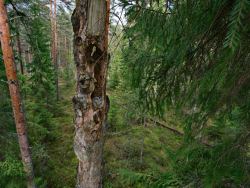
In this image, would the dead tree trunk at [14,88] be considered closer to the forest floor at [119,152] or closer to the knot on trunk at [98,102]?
the forest floor at [119,152]

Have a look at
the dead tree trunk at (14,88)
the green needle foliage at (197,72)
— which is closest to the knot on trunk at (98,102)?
the green needle foliage at (197,72)

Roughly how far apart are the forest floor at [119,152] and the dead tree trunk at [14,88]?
2.22m

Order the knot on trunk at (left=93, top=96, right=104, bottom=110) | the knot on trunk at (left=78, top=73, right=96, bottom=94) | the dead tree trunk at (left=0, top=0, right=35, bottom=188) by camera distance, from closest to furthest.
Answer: the knot on trunk at (left=78, top=73, right=96, bottom=94) → the knot on trunk at (left=93, top=96, right=104, bottom=110) → the dead tree trunk at (left=0, top=0, right=35, bottom=188)

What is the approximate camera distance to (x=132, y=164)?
9.40 m

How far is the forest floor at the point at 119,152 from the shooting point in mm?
8484

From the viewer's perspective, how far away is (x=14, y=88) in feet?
18.2

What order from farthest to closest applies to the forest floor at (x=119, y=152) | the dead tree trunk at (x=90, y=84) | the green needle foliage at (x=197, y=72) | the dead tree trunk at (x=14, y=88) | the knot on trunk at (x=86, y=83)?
1. the forest floor at (x=119, y=152)
2. the dead tree trunk at (x=14, y=88)
3. the knot on trunk at (x=86, y=83)
4. the dead tree trunk at (x=90, y=84)
5. the green needle foliage at (x=197, y=72)

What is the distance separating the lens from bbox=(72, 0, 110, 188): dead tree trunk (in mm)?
2291

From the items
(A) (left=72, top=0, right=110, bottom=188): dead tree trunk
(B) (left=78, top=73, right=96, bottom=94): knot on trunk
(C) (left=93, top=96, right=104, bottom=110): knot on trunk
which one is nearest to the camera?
(A) (left=72, top=0, right=110, bottom=188): dead tree trunk

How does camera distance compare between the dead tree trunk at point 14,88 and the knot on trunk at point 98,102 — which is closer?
the knot on trunk at point 98,102

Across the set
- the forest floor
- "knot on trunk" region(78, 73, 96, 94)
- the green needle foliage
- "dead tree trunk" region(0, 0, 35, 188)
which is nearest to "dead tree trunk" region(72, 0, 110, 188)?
"knot on trunk" region(78, 73, 96, 94)

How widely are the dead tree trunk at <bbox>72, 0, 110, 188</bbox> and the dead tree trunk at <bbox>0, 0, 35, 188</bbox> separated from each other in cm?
366

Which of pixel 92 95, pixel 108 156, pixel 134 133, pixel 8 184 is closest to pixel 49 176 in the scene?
pixel 8 184

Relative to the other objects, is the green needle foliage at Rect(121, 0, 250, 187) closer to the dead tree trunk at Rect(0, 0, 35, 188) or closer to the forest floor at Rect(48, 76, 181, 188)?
the dead tree trunk at Rect(0, 0, 35, 188)
